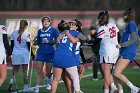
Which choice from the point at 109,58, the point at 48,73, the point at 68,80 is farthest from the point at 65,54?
the point at 48,73

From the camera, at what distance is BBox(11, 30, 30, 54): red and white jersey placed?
16.8 m

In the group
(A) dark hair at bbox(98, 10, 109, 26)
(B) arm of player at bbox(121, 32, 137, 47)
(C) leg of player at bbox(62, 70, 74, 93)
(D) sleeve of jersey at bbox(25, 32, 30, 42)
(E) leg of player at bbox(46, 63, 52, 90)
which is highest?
(A) dark hair at bbox(98, 10, 109, 26)

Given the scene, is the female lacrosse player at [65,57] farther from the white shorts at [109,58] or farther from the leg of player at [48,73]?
the leg of player at [48,73]

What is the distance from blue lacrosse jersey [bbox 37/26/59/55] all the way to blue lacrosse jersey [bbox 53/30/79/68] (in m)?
3.36

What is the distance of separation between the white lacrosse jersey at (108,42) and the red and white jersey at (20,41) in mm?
3241

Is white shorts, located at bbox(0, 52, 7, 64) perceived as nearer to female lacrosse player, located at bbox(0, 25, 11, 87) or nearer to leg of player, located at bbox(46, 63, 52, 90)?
female lacrosse player, located at bbox(0, 25, 11, 87)

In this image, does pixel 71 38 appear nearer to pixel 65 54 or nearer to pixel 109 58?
pixel 65 54

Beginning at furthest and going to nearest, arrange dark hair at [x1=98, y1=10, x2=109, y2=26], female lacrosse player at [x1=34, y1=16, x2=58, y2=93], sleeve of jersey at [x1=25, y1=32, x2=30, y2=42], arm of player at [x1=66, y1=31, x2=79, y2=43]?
sleeve of jersey at [x1=25, y1=32, x2=30, y2=42] → female lacrosse player at [x1=34, y1=16, x2=58, y2=93] → dark hair at [x1=98, y1=10, x2=109, y2=26] → arm of player at [x1=66, y1=31, x2=79, y2=43]

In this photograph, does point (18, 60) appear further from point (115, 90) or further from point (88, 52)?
point (88, 52)

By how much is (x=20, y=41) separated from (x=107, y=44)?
3.50 metres

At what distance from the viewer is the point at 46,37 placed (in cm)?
1630

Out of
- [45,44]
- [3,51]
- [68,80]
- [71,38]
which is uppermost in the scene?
[71,38]

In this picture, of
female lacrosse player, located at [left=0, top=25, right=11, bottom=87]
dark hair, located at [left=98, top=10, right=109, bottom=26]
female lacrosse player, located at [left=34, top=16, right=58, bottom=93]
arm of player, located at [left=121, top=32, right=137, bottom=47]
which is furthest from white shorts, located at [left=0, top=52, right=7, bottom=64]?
arm of player, located at [left=121, top=32, right=137, bottom=47]

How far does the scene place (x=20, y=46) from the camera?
55.3 feet
